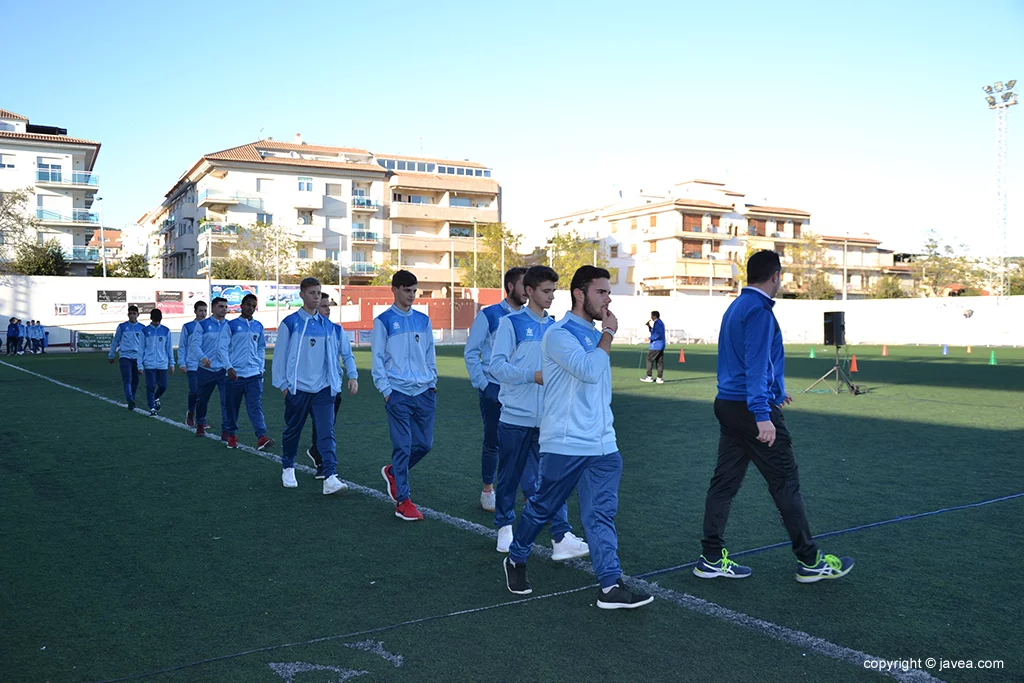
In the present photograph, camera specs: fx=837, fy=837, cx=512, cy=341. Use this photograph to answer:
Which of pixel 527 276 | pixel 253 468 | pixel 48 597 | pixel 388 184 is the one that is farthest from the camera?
pixel 388 184

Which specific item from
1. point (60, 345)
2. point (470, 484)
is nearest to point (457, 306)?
point (60, 345)

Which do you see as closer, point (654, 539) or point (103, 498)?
point (654, 539)

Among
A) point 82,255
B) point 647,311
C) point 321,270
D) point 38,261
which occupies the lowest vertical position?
point 647,311

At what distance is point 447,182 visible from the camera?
7544cm

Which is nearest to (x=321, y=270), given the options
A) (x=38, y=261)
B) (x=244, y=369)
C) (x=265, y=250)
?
(x=265, y=250)

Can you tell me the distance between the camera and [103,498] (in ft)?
24.5

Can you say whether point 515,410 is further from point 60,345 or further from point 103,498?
point 60,345

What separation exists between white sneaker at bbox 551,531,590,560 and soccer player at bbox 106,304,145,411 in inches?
446

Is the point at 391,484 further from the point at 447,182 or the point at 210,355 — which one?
the point at 447,182

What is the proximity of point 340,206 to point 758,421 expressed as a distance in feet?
228

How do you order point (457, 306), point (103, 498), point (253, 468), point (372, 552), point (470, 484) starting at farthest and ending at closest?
1. point (457, 306)
2. point (253, 468)
3. point (470, 484)
4. point (103, 498)
5. point (372, 552)

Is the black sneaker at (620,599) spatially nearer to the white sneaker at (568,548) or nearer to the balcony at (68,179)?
the white sneaker at (568,548)

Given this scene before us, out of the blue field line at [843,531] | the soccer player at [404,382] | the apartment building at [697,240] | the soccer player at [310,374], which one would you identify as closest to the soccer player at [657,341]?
the blue field line at [843,531]

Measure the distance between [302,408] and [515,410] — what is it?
2862 millimetres
